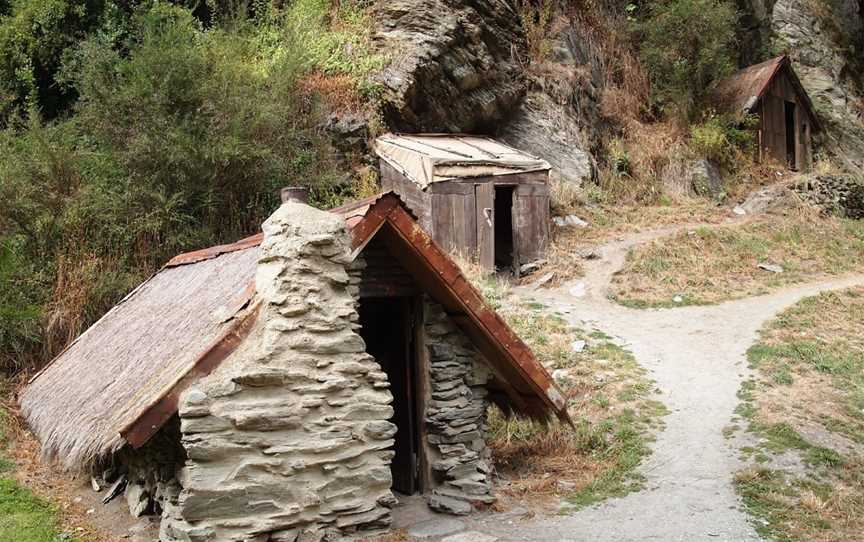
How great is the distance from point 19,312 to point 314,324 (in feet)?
21.4

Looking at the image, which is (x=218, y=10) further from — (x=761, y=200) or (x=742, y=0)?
(x=742, y=0)

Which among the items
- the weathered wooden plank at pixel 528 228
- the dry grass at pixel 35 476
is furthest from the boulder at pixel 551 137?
the dry grass at pixel 35 476

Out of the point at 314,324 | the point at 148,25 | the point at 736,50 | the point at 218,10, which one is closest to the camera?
the point at 314,324

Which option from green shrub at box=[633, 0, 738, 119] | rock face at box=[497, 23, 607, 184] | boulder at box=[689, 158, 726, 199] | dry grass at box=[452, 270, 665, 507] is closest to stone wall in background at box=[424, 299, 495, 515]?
dry grass at box=[452, 270, 665, 507]

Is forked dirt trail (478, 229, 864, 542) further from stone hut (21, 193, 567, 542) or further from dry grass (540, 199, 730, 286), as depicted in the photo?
stone hut (21, 193, 567, 542)

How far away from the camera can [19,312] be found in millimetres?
10078

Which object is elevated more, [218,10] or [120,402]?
[218,10]

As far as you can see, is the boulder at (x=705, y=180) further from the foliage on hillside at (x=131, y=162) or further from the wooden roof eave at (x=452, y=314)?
the wooden roof eave at (x=452, y=314)

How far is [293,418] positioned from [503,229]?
13609 millimetres

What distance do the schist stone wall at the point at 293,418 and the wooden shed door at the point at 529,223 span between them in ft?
34.5

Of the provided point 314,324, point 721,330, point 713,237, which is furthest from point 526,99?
point 314,324

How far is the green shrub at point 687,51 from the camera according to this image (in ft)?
70.1

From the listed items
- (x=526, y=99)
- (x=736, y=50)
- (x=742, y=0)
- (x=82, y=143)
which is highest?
(x=742, y=0)

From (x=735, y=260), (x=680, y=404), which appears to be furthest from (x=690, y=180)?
(x=680, y=404)
